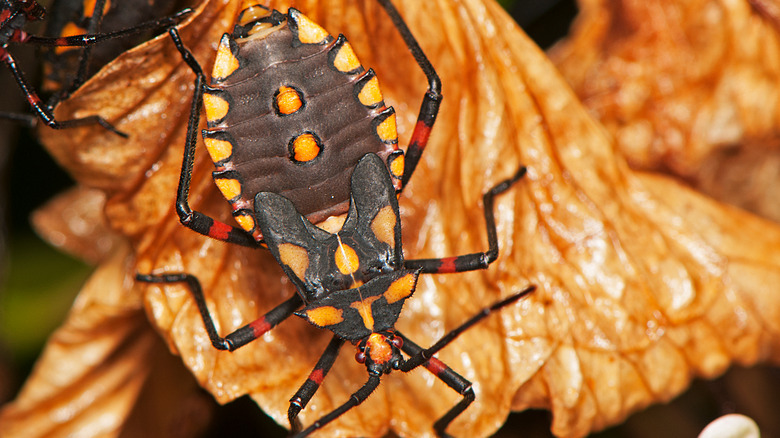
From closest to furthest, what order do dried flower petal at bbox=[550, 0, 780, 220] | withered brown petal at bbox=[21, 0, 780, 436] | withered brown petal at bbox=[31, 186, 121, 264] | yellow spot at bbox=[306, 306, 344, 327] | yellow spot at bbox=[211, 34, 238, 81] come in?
yellow spot at bbox=[211, 34, 238, 81] → yellow spot at bbox=[306, 306, 344, 327] → withered brown petal at bbox=[21, 0, 780, 436] → dried flower petal at bbox=[550, 0, 780, 220] → withered brown petal at bbox=[31, 186, 121, 264]

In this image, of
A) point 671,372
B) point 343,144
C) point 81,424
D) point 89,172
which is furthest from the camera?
point 81,424

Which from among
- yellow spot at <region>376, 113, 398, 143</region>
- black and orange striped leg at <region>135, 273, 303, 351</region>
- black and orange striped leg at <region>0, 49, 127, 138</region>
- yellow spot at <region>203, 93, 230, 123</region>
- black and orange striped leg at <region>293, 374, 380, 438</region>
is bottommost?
black and orange striped leg at <region>293, 374, 380, 438</region>

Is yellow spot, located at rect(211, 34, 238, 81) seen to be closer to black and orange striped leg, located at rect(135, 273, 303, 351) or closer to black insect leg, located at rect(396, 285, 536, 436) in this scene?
black and orange striped leg, located at rect(135, 273, 303, 351)

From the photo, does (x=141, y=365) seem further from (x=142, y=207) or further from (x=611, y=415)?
(x=611, y=415)

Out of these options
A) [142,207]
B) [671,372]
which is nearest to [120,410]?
[142,207]

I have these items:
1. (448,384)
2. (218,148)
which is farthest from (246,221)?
(448,384)

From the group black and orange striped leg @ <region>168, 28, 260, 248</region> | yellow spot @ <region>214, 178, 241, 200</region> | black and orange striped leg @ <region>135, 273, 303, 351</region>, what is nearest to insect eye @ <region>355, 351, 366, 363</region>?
black and orange striped leg @ <region>135, 273, 303, 351</region>

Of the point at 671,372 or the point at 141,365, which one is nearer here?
the point at 671,372

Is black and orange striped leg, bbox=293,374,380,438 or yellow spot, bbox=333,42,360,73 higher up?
yellow spot, bbox=333,42,360,73
